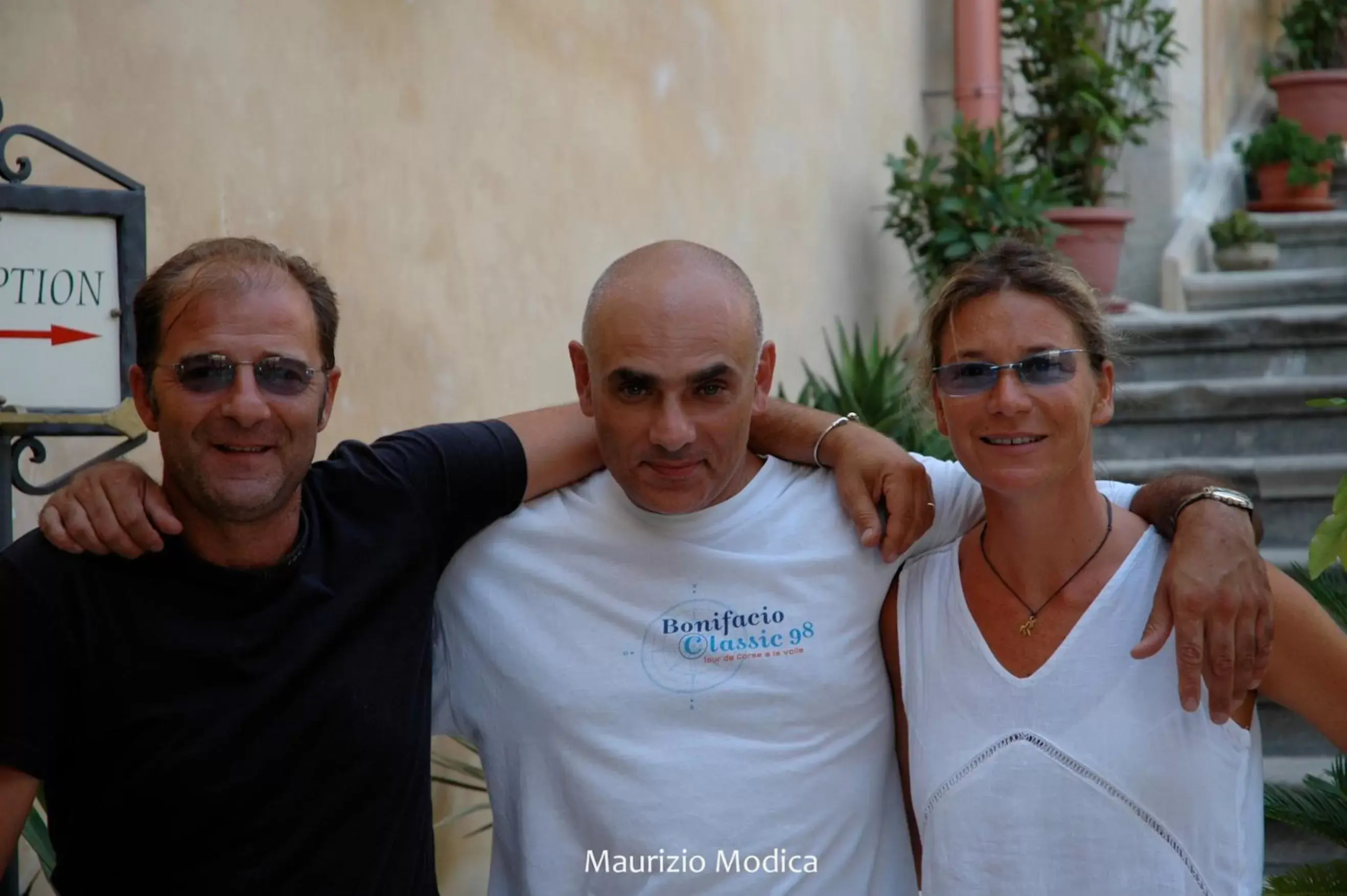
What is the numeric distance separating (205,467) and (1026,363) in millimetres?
1147

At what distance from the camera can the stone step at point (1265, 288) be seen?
7.23 metres

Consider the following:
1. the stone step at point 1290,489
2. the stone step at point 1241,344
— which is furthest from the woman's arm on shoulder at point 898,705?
the stone step at point 1241,344

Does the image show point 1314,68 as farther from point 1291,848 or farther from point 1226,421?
point 1291,848

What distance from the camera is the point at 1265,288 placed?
7.46 m

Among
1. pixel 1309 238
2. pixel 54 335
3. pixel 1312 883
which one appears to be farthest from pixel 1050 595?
pixel 1309 238

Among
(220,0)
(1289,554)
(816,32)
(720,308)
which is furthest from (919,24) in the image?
(720,308)

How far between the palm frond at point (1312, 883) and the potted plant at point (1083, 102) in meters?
4.12

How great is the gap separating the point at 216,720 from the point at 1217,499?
141cm

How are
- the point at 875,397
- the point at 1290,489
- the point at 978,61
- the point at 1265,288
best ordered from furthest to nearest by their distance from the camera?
the point at 1265,288, the point at 978,61, the point at 1290,489, the point at 875,397

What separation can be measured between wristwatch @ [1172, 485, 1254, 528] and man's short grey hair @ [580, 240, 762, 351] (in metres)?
0.68

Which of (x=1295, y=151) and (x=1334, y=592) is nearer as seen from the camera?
(x=1334, y=592)

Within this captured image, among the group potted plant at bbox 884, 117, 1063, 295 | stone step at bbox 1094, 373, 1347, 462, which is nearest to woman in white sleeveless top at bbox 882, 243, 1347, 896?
stone step at bbox 1094, 373, 1347, 462

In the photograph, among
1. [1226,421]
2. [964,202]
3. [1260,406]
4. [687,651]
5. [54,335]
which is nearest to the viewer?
[54,335]

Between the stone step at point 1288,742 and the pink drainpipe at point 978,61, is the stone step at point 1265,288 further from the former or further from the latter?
the stone step at point 1288,742
